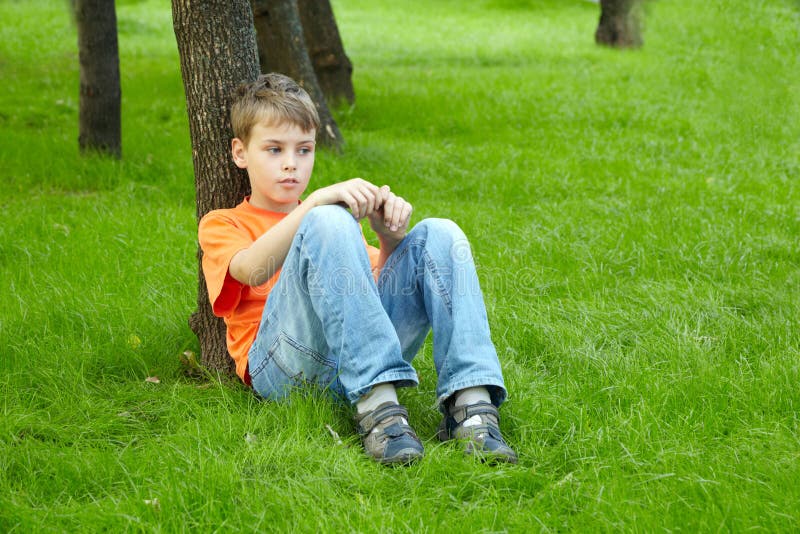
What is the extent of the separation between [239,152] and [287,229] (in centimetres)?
54

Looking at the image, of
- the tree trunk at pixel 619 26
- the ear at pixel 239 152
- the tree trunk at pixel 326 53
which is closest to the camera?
the ear at pixel 239 152

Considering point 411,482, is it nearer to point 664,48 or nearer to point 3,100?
point 3,100

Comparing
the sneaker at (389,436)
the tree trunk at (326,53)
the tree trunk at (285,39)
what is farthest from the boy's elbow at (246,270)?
the tree trunk at (326,53)

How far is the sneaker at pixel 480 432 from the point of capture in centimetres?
246

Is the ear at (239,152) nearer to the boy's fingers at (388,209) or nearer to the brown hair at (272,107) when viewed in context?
the brown hair at (272,107)

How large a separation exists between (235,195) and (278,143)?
46cm

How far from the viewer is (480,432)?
8.17 ft

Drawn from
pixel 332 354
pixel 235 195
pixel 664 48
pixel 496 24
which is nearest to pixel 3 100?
pixel 235 195

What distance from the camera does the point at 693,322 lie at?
3682mm

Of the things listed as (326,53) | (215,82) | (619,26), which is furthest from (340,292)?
(619,26)

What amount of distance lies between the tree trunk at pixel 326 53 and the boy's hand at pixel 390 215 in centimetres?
601

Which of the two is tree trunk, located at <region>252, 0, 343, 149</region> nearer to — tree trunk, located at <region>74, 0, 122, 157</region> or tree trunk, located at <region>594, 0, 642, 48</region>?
tree trunk, located at <region>74, 0, 122, 157</region>

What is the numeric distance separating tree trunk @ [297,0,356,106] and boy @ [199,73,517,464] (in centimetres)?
563

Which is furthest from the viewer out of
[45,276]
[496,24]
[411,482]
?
[496,24]
